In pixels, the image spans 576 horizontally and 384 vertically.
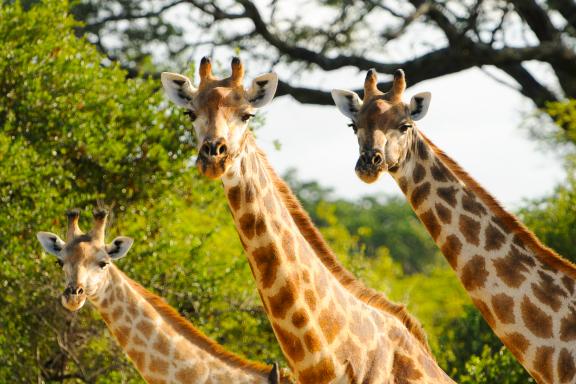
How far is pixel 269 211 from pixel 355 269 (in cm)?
785

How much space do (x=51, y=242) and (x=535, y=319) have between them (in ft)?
15.5

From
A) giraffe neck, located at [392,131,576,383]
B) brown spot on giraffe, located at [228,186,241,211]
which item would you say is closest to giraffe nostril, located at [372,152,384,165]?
giraffe neck, located at [392,131,576,383]

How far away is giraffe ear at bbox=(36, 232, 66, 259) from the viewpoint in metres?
9.88

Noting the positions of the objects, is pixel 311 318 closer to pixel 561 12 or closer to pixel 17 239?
pixel 17 239

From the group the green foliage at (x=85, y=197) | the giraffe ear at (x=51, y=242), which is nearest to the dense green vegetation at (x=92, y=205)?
the green foliage at (x=85, y=197)

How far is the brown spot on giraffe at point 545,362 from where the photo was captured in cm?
638

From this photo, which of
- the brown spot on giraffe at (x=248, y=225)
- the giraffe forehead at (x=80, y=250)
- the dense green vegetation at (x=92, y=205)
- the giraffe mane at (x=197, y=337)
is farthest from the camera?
the dense green vegetation at (x=92, y=205)

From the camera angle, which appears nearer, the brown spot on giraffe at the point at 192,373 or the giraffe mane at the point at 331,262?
the giraffe mane at the point at 331,262

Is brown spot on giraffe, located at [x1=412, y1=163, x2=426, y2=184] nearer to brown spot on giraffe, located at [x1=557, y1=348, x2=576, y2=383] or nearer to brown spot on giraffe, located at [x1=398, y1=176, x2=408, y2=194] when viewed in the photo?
brown spot on giraffe, located at [x1=398, y1=176, x2=408, y2=194]

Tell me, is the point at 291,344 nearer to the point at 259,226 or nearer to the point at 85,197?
the point at 259,226

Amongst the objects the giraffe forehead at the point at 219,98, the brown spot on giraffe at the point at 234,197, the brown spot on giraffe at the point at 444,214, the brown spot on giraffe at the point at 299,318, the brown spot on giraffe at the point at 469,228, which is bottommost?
the brown spot on giraffe at the point at 299,318

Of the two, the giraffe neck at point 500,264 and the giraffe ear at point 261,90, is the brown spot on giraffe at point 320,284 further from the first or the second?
the giraffe ear at point 261,90

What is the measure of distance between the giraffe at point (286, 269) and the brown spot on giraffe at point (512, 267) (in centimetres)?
74

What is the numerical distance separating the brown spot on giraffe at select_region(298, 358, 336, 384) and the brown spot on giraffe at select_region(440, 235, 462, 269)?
2.81ft
